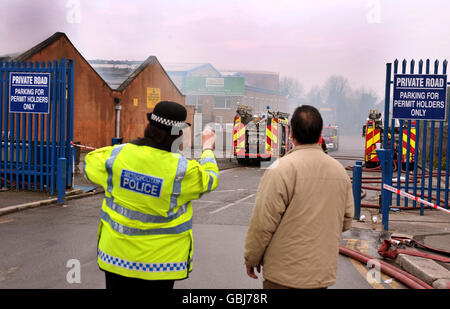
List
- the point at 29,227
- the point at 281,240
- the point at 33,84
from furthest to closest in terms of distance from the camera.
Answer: the point at 33,84 < the point at 29,227 < the point at 281,240

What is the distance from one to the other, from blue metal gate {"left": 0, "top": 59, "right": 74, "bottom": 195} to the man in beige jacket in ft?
29.4

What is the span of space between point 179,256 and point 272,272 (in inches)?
22.6

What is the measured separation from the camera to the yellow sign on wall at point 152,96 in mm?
32531

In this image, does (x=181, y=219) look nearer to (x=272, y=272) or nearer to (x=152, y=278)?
(x=152, y=278)

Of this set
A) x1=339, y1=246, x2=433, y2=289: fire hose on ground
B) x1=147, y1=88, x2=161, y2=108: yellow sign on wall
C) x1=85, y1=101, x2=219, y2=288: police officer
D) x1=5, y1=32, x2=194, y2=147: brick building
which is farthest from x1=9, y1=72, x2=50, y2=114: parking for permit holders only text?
x1=147, y1=88, x2=161, y2=108: yellow sign on wall

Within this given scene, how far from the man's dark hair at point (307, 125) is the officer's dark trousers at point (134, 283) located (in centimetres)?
121

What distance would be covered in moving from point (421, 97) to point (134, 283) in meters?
7.24

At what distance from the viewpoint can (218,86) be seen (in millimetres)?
75125

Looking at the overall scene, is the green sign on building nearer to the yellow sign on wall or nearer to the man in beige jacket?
the yellow sign on wall

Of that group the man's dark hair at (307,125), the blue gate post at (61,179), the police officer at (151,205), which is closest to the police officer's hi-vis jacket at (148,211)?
the police officer at (151,205)

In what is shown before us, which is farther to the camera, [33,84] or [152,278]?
[33,84]

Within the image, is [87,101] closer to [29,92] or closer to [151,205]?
[29,92]
